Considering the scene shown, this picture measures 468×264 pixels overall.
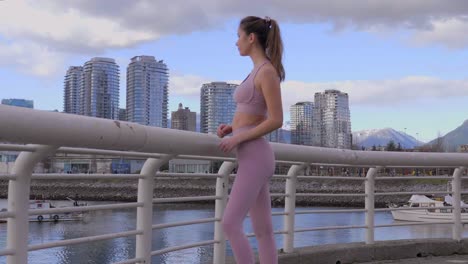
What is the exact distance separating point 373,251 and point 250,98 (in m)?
2.94

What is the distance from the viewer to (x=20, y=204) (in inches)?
100

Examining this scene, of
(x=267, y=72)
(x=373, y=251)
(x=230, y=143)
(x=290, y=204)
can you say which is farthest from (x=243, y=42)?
(x=373, y=251)

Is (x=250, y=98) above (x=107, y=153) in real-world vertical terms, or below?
above

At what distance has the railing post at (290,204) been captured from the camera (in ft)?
15.1

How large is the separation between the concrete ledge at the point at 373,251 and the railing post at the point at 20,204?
195 centimetres

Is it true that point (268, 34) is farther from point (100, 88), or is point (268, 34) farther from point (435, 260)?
point (100, 88)

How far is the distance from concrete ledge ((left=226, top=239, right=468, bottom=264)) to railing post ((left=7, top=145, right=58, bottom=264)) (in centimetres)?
195

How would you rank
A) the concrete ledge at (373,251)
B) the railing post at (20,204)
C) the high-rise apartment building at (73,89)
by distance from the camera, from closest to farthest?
the railing post at (20,204) < the concrete ledge at (373,251) < the high-rise apartment building at (73,89)

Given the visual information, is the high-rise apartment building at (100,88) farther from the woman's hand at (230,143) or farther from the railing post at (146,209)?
the woman's hand at (230,143)

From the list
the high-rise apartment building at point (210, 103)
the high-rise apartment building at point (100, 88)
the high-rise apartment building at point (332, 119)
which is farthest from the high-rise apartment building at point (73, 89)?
the high-rise apartment building at point (332, 119)

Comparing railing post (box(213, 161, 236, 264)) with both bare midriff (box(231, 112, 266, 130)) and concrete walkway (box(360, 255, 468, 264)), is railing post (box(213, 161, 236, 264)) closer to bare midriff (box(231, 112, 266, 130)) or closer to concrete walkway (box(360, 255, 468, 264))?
bare midriff (box(231, 112, 266, 130))

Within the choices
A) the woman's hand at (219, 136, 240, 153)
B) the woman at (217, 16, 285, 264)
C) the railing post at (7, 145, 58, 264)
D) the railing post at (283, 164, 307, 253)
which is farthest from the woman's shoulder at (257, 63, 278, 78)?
the railing post at (283, 164, 307, 253)

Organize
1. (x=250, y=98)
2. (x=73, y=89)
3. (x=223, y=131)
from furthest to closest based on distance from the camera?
1. (x=73, y=89)
2. (x=223, y=131)
3. (x=250, y=98)

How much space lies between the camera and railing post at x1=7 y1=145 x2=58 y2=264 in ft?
8.33
